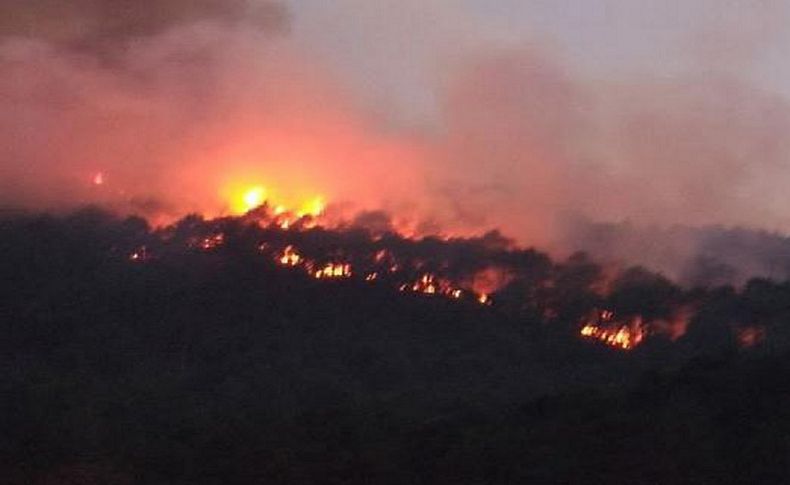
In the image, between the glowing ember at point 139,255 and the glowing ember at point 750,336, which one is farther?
the glowing ember at point 139,255

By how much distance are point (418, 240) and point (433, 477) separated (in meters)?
23.8

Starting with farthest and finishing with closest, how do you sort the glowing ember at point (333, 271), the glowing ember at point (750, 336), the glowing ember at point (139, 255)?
1. the glowing ember at point (139, 255)
2. the glowing ember at point (333, 271)
3. the glowing ember at point (750, 336)

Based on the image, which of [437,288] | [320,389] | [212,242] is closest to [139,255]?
[212,242]

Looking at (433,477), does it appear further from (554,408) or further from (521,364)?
(521,364)

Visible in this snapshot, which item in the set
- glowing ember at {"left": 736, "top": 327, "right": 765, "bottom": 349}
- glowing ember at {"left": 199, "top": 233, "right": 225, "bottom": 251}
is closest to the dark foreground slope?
glowing ember at {"left": 199, "top": 233, "right": 225, "bottom": 251}

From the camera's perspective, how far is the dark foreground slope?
16.6 m

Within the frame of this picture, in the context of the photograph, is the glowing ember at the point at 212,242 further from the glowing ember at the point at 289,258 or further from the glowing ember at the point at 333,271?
the glowing ember at the point at 333,271

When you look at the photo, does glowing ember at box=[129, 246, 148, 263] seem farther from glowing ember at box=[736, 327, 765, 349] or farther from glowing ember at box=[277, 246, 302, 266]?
glowing ember at box=[736, 327, 765, 349]

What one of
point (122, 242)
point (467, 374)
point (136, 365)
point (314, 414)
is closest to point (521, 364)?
point (467, 374)

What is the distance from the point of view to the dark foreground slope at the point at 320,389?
16.6 m

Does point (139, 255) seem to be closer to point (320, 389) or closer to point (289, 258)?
point (289, 258)

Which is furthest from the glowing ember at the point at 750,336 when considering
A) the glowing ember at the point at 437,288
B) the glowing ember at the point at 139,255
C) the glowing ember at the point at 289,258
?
the glowing ember at the point at 139,255

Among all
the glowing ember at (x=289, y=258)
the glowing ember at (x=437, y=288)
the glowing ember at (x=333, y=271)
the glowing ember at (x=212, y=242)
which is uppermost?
the glowing ember at (x=212, y=242)

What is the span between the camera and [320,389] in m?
24.1
